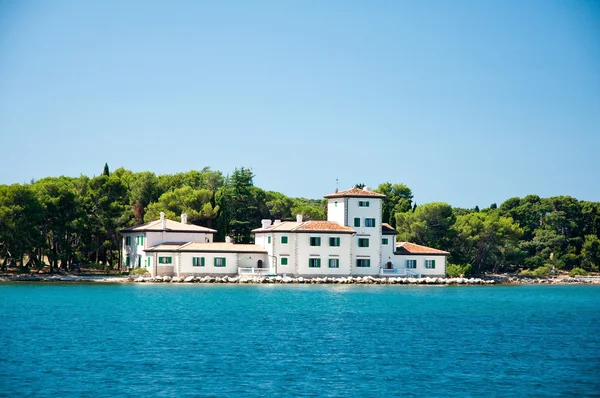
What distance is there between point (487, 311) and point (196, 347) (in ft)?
58.7

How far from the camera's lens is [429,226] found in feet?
226

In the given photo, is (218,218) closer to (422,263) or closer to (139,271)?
(139,271)

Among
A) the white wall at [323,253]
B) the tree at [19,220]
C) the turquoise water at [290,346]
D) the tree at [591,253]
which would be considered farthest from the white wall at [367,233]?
the tree at [591,253]

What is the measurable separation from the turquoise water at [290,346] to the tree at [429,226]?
22.9 metres

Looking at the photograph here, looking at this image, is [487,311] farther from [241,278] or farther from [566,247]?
[566,247]

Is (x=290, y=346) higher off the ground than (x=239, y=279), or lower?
lower

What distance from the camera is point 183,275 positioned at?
185 feet

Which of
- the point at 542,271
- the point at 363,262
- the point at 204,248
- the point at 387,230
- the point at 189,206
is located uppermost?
the point at 189,206

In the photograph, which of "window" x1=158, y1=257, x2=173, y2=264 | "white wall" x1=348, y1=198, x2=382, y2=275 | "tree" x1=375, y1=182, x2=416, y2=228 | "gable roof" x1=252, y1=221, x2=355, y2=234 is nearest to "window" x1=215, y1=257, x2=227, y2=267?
"window" x1=158, y1=257, x2=173, y2=264

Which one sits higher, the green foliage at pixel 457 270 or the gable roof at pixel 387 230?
the gable roof at pixel 387 230

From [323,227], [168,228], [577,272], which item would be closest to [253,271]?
[323,227]

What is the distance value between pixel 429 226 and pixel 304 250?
15.3 metres

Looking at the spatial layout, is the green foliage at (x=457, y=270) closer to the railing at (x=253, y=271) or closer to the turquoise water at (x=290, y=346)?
the railing at (x=253, y=271)

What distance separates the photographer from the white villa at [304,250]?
5672 centimetres
